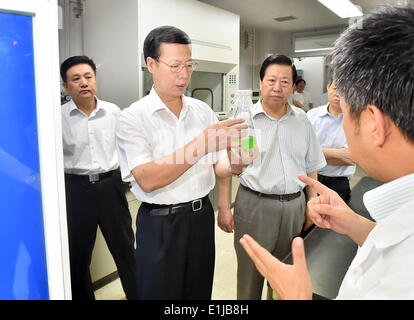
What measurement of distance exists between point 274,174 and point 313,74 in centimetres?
564

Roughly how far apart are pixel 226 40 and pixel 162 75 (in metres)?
2.30

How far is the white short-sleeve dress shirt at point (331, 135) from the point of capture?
2295mm

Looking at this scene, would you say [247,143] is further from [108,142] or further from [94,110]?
[94,110]

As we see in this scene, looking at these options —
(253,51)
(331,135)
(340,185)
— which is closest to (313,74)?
(253,51)

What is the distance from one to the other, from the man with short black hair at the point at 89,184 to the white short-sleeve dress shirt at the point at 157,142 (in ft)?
2.53

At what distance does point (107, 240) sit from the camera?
2.10 metres

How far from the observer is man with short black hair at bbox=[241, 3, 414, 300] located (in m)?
0.56

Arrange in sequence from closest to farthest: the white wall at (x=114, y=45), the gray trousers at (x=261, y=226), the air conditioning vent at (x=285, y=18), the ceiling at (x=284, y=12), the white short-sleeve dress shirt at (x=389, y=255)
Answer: the white short-sleeve dress shirt at (x=389, y=255) → the gray trousers at (x=261, y=226) → the white wall at (x=114, y=45) → the ceiling at (x=284, y=12) → the air conditioning vent at (x=285, y=18)

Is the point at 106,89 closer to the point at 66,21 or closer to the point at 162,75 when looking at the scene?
the point at 66,21

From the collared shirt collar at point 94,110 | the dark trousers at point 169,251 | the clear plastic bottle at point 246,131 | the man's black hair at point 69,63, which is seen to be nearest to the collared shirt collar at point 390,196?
the clear plastic bottle at point 246,131

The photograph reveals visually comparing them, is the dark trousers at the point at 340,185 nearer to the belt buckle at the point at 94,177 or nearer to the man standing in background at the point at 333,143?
the man standing in background at the point at 333,143

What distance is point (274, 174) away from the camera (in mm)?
1803
